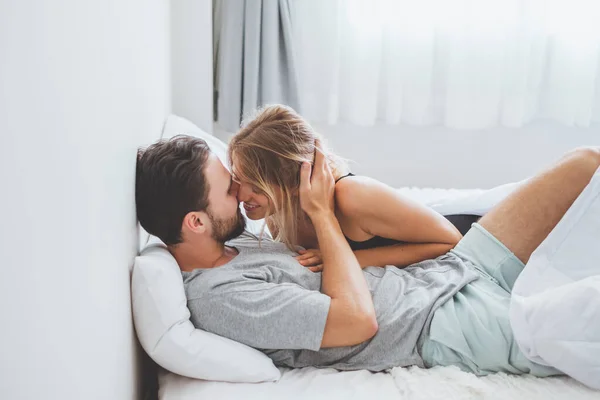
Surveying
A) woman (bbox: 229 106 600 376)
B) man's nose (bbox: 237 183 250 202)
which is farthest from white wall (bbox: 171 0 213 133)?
man's nose (bbox: 237 183 250 202)

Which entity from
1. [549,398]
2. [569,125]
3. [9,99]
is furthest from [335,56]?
[9,99]

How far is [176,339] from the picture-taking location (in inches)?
50.1

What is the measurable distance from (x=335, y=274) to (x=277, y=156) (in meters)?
0.31

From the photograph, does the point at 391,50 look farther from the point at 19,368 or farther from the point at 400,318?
the point at 19,368

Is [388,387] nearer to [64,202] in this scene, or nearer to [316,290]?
[316,290]

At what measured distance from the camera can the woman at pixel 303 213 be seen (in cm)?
156

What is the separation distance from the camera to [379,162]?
324 cm

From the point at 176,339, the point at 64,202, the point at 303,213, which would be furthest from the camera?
the point at 303,213

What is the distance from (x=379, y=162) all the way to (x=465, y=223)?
136 centimetres

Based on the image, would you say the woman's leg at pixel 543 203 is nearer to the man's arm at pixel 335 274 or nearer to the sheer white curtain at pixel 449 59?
the man's arm at pixel 335 274

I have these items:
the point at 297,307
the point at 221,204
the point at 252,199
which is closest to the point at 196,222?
the point at 221,204

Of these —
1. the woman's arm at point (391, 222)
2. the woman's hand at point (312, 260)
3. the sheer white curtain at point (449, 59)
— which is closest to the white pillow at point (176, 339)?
the woman's hand at point (312, 260)

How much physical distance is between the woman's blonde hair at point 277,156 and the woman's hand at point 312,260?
60mm

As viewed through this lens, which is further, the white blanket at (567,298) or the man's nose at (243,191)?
the man's nose at (243,191)
